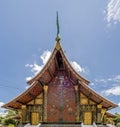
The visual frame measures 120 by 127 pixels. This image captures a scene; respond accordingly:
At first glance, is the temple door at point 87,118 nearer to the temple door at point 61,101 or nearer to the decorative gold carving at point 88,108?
the decorative gold carving at point 88,108

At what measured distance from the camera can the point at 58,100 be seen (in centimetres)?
1245

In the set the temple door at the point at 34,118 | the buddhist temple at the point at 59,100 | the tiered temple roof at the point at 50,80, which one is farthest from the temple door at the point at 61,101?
the temple door at the point at 34,118

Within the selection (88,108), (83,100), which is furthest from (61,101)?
(88,108)

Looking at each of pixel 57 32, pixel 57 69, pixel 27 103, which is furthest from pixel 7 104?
pixel 57 32

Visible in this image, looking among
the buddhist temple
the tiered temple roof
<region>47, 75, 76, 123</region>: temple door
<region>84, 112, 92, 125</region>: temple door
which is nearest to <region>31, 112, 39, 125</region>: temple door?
the buddhist temple

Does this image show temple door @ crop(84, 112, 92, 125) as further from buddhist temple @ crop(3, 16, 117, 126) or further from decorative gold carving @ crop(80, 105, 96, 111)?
decorative gold carving @ crop(80, 105, 96, 111)

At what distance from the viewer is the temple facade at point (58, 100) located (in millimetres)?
11875

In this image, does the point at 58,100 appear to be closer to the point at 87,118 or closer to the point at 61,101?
the point at 61,101

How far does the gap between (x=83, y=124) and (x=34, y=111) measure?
9.16ft

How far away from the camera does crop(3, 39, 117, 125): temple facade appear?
11875 millimetres

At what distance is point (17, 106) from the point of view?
42.7ft

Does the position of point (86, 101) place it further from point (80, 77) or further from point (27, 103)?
point (27, 103)

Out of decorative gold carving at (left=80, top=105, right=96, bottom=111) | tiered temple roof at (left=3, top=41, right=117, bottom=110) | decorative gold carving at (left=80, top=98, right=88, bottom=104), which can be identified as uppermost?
tiered temple roof at (left=3, top=41, right=117, bottom=110)

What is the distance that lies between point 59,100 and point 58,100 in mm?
56
